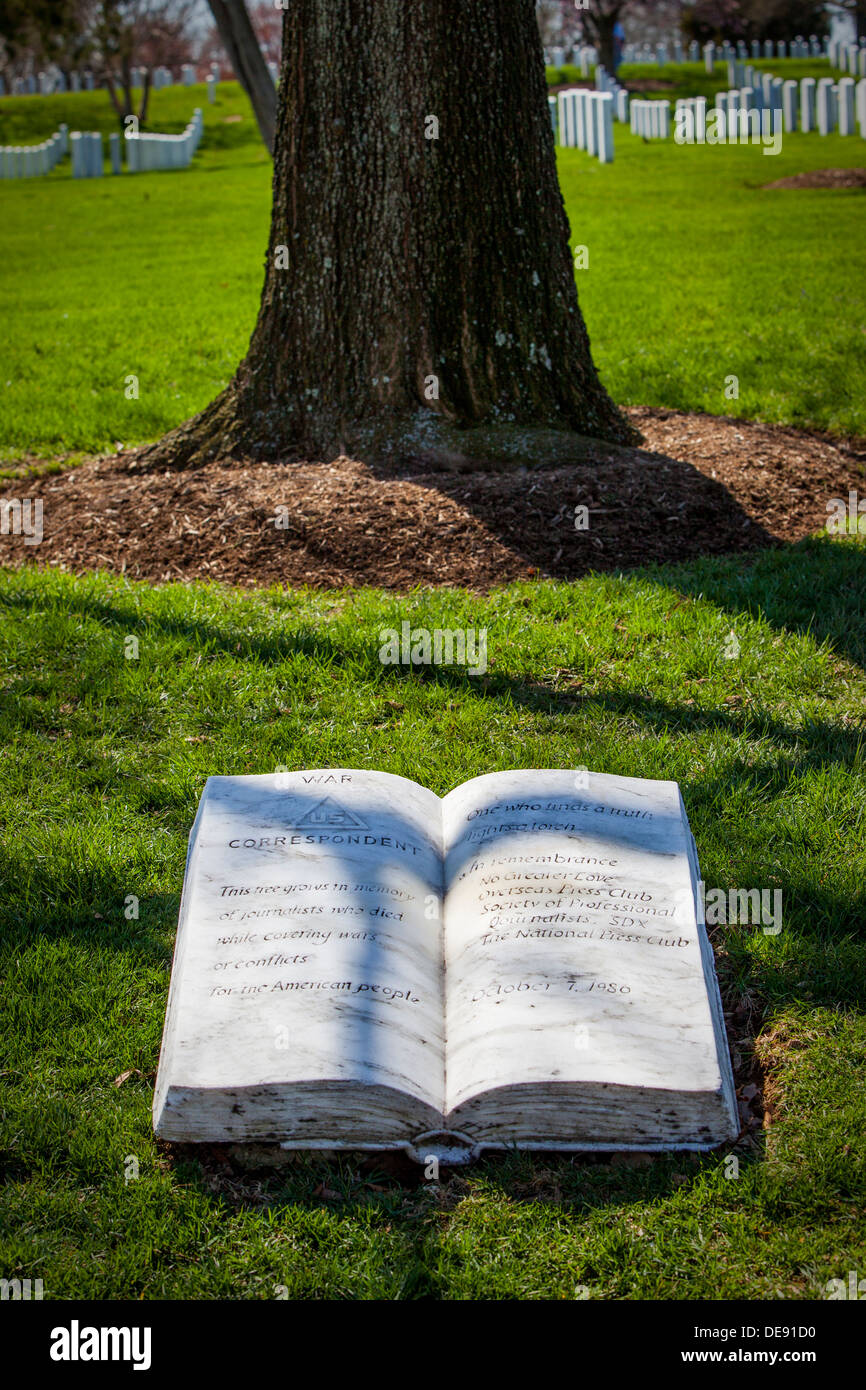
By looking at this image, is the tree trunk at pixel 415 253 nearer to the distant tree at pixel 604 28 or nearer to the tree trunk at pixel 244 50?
the tree trunk at pixel 244 50

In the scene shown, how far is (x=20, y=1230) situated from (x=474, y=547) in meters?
3.61

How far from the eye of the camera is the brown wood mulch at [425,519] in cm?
524

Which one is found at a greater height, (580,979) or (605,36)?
(605,36)

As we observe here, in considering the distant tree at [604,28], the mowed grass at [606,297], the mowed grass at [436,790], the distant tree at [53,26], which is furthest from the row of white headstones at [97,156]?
the mowed grass at [436,790]

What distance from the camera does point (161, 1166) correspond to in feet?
7.80

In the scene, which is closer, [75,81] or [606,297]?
[606,297]

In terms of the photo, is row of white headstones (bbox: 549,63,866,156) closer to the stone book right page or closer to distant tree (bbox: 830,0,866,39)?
distant tree (bbox: 830,0,866,39)

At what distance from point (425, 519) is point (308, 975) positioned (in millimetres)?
3295

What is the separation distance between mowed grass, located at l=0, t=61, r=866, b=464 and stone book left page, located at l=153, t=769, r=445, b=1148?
5.42 metres

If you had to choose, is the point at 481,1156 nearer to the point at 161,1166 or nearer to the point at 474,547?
the point at 161,1166

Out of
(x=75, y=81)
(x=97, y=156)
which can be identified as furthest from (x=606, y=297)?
(x=75, y=81)

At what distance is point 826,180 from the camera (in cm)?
1844

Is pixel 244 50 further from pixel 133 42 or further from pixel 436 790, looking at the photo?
pixel 133 42

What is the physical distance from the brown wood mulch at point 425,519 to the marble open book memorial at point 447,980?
2405mm
